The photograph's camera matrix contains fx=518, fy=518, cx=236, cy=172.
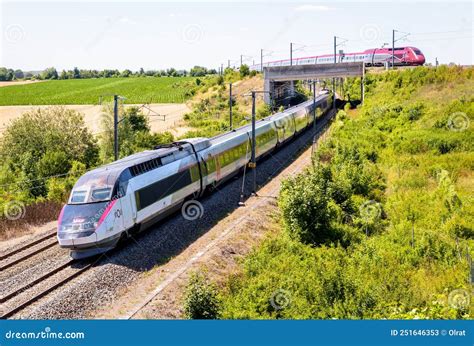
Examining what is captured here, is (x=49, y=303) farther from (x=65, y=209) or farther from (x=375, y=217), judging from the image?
(x=375, y=217)

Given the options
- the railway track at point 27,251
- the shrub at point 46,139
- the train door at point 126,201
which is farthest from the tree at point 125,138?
the train door at point 126,201

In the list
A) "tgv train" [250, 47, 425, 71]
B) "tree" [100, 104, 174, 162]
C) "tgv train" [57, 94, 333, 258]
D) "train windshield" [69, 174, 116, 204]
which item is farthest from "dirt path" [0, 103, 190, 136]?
"train windshield" [69, 174, 116, 204]

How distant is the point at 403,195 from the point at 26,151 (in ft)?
111

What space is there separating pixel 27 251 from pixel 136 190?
574 cm

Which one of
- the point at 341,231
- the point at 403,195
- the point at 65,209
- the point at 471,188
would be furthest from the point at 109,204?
the point at 471,188

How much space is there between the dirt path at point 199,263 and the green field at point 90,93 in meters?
83.4

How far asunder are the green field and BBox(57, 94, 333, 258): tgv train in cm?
8064

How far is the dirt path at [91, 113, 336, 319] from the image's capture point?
1694 centimetres

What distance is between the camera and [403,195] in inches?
1144

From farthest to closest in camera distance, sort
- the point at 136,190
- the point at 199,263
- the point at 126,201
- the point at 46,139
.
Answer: the point at 46,139 → the point at 136,190 → the point at 126,201 → the point at 199,263

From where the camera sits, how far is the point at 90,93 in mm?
134250

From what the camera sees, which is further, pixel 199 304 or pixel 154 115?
pixel 154 115

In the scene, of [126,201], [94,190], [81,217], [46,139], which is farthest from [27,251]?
[46,139]

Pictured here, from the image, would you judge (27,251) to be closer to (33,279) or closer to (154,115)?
(33,279)
